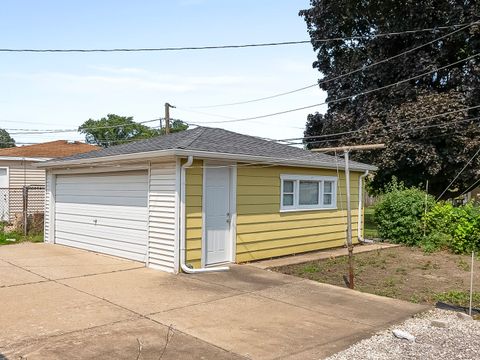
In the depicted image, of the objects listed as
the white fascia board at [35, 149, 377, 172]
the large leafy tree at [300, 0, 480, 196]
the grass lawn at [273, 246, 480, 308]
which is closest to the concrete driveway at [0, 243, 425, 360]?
the grass lawn at [273, 246, 480, 308]

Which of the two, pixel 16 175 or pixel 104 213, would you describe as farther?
pixel 16 175

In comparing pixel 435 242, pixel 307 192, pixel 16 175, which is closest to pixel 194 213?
pixel 307 192

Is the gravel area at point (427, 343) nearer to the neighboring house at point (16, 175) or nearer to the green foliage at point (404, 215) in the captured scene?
the green foliage at point (404, 215)

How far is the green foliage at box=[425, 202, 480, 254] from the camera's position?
11961mm

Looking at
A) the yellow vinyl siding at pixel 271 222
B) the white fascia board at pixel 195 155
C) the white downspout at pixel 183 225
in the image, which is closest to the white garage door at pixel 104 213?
the white fascia board at pixel 195 155

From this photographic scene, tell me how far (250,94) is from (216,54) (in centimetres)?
1045

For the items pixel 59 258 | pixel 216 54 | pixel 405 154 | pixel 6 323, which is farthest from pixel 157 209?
pixel 405 154

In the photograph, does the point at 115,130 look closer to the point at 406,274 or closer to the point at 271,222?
the point at 271,222

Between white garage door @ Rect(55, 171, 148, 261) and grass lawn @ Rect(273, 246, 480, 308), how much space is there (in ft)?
10.4

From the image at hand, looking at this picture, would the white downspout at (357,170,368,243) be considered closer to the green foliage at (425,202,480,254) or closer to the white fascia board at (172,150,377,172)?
the white fascia board at (172,150,377,172)

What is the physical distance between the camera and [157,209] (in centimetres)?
900

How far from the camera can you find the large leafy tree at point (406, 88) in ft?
56.7

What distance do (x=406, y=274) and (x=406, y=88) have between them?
11208 millimetres

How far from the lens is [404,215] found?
44.7 feet
